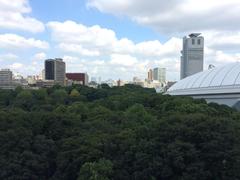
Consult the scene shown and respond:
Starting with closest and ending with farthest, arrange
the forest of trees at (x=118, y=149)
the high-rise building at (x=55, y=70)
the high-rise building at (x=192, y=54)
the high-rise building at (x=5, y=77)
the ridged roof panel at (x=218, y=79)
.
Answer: the forest of trees at (x=118, y=149) < the ridged roof panel at (x=218, y=79) < the high-rise building at (x=5, y=77) < the high-rise building at (x=192, y=54) < the high-rise building at (x=55, y=70)

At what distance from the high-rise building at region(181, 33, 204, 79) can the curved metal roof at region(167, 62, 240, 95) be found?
9286 cm

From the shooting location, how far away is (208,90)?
54938mm

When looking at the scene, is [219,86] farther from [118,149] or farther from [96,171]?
[96,171]

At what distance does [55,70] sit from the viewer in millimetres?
161500

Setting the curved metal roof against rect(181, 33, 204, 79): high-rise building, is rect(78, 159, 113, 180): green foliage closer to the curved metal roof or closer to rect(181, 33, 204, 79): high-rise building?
the curved metal roof

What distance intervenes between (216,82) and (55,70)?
11340cm

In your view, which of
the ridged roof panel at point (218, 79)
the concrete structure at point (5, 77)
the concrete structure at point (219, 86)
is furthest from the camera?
the concrete structure at point (5, 77)

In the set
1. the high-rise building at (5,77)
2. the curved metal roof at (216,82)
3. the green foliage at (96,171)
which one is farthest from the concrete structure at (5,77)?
the green foliage at (96,171)

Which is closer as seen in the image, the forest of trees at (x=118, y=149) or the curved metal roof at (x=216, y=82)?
the forest of trees at (x=118, y=149)

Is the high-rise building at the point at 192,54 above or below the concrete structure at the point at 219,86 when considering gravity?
above

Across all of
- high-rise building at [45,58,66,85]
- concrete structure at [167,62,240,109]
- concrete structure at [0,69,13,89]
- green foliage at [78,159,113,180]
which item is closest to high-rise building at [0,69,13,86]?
concrete structure at [0,69,13,89]

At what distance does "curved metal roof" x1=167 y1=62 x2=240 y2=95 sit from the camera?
51391 millimetres

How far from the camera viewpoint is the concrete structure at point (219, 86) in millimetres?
50684

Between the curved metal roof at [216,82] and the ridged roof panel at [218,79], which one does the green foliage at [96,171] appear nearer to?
the curved metal roof at [216,82]
